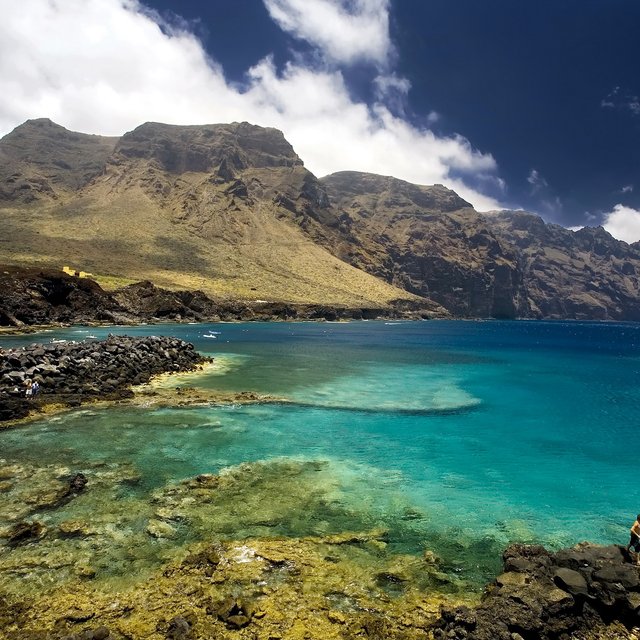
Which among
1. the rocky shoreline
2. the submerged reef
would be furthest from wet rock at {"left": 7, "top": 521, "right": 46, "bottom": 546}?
the rocky shoreline

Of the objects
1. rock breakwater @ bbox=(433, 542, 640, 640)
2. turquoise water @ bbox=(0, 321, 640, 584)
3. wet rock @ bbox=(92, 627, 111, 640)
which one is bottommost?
turquoise water @ bbox=(0, 321, 640, 584)

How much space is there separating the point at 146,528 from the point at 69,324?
9056 cm

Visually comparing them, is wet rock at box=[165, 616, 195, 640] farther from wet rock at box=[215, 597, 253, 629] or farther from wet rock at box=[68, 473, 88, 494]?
wet rock at box=[68, 473, 88, 494]

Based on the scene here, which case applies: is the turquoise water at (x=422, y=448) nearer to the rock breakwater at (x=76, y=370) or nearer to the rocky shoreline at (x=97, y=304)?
the rock breakwater at (x=76, y=370)

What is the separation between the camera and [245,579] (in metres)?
10.0

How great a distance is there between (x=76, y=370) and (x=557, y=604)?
106 feet

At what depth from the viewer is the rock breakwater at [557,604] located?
28.3 ft

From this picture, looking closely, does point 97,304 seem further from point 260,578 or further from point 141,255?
point 260,578

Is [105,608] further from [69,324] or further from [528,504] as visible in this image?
[69,324]

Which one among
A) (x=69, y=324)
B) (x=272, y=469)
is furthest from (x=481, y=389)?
(x=69, y=324)

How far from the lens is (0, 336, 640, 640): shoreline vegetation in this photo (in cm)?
866

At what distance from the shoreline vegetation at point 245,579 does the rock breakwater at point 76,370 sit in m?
12.7

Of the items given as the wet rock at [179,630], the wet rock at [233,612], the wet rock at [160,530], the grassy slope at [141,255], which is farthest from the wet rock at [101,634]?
the grassy slope at [141,255]

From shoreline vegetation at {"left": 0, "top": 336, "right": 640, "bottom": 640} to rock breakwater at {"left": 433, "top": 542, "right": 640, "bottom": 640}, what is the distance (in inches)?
0.9
